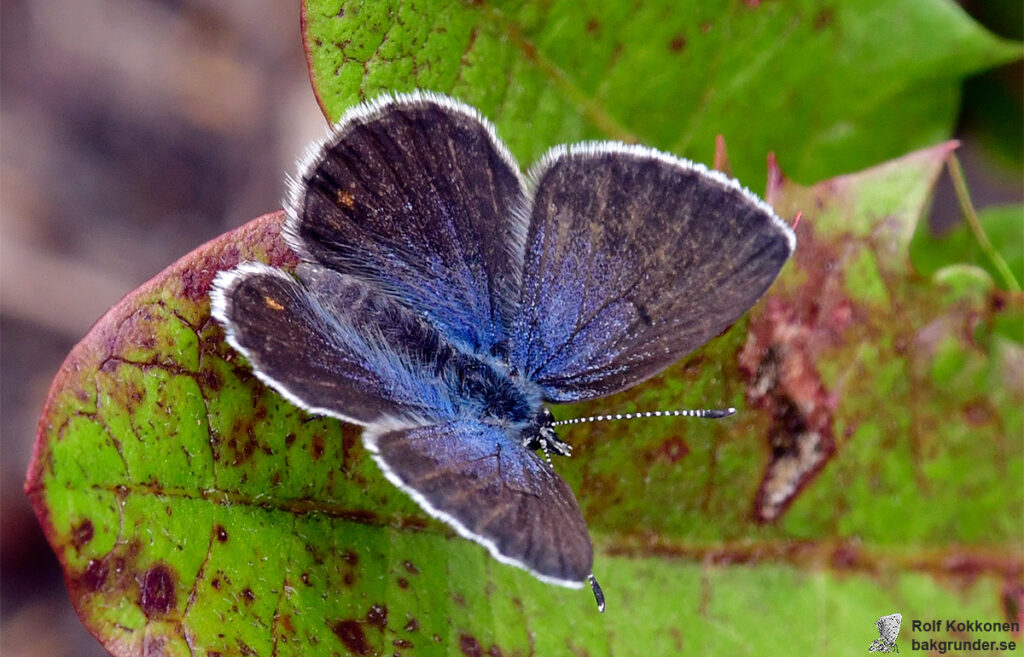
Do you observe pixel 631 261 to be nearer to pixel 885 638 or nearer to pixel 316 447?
pixel 316 447

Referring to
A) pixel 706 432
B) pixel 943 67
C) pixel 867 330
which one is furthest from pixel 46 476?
pixel 943 67

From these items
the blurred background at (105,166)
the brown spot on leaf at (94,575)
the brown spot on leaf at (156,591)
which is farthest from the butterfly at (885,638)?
the blurred background at (105,166)

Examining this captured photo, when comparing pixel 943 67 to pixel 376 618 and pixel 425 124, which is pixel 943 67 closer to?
pixel 425 124

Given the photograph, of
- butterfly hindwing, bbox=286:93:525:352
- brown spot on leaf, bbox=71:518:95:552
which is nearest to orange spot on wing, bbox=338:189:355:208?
butterfly hindwing, bbox=286:93:525:352

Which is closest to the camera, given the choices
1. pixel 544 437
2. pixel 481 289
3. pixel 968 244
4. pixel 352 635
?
pixel 352 635

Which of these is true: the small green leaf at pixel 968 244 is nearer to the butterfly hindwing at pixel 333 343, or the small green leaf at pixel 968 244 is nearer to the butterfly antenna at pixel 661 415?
the butterfly antenna at pixel 661 415

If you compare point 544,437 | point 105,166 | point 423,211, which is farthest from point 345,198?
point 105,166
